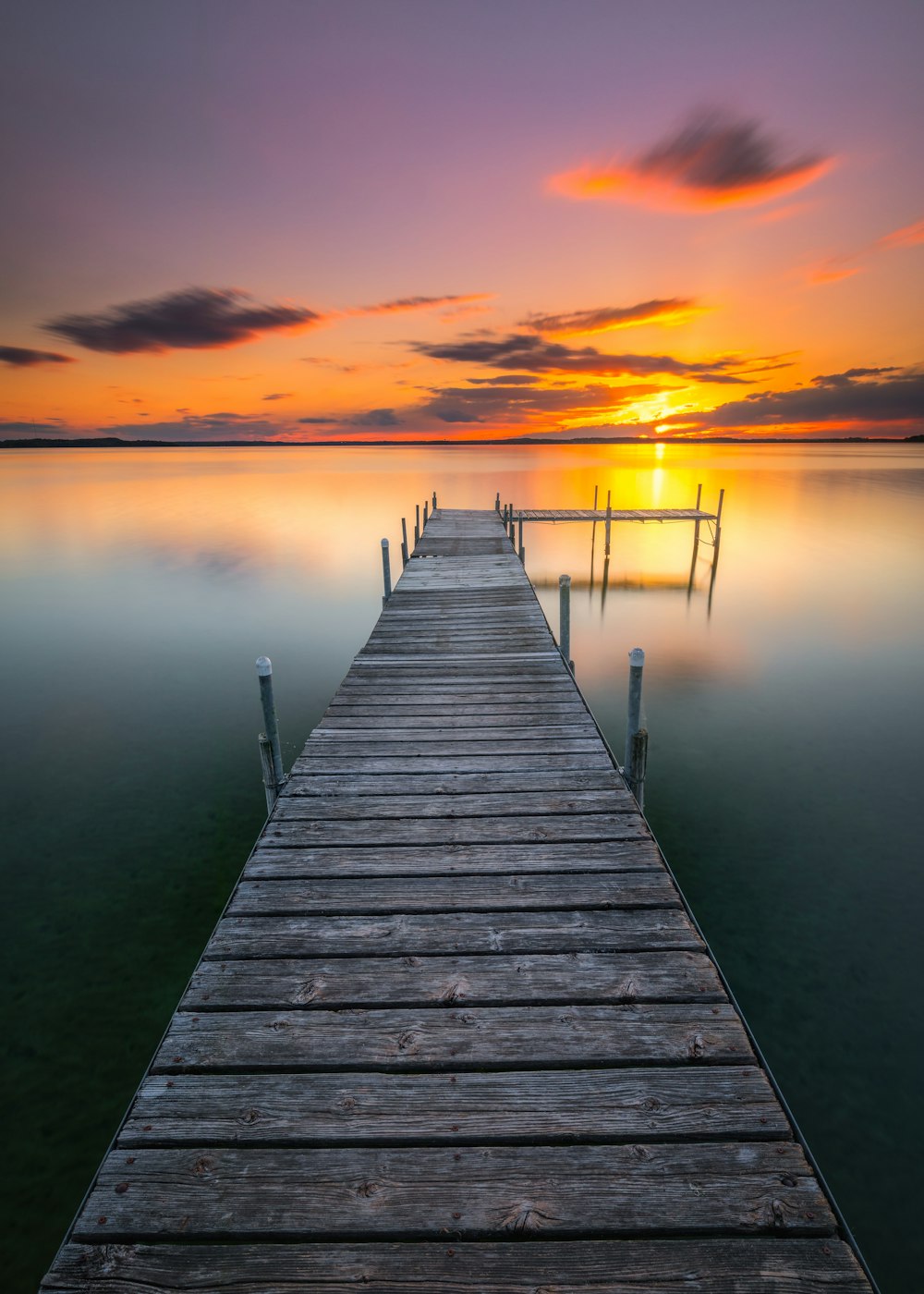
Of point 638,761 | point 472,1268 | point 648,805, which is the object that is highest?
point 472,1268

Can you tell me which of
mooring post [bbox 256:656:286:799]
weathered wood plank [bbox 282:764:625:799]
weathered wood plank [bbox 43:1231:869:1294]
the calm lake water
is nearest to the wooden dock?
weathered wood plank [bbox 43:1231:869:1294]

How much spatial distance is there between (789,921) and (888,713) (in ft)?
23.3

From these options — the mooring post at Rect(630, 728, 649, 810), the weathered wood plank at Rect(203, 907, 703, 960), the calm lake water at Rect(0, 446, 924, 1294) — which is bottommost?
the calm lake water at Rect(0, 446, 924, 1294)

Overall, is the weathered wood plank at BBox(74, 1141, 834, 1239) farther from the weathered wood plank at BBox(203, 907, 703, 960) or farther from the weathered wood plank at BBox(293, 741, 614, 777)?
the weathered wood plank at BBox(293, 741, 614, 777)

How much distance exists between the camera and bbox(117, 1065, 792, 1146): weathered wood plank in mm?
2863

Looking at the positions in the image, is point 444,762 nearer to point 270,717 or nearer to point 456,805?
point 456,805

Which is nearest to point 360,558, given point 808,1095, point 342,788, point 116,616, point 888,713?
point 116,616

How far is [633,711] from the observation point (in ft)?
23.3

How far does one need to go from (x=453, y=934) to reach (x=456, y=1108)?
3.88 feet

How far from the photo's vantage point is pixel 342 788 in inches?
235

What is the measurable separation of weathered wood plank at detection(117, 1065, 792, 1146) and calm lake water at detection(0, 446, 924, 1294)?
2499 millimetres

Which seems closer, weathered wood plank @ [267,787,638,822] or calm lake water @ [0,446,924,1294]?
calm lake water @ [0,446,924,1294]

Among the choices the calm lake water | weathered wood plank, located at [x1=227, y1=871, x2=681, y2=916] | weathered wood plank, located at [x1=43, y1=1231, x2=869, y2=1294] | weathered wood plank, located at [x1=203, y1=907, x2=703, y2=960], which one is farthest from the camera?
the calm lake water

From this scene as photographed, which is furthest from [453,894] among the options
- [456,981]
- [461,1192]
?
[461,1192]
